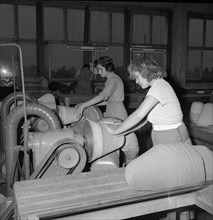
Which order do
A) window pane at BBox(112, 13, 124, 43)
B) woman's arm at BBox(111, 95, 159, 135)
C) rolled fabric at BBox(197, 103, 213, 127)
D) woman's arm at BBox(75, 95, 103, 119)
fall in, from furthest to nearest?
window pane at BBox(112, 13, 124, 43), rolled fabric at BBox(197, 103, 213, 127), woman's arm at BBox(75, 95, 103, 119), woman's arm at BBox(111, 95, 159, 135)

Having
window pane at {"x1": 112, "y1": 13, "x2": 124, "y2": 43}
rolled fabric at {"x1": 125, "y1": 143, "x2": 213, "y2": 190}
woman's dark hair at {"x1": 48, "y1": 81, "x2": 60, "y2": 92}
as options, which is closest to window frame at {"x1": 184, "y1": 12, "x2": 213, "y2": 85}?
window pane at {"x1": 112, "y1": 13, "x2": 124, "y2": 43}

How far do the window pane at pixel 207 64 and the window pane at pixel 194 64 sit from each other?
304 millimetres

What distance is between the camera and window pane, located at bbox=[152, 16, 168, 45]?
1109 centimetres

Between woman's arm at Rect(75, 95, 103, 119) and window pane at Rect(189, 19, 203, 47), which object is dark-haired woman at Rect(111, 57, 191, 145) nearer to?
woman's arm at Rect(75, 95, 103, 119)

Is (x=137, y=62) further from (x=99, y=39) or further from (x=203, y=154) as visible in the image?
(x=99, y=39)

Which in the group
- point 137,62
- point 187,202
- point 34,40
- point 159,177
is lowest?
point 187,202

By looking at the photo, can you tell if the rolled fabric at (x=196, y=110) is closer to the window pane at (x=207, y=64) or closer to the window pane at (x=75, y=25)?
the window pane at (x=75, y=25)

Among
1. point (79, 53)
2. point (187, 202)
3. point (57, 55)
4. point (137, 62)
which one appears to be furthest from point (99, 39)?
point (187, 202)

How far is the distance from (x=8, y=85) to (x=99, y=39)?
3817 mm

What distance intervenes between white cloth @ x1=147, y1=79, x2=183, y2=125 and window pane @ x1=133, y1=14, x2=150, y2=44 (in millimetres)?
9045

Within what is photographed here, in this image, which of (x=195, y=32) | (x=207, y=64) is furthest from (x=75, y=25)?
(x=207, y=64)

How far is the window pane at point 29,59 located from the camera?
9.70 m

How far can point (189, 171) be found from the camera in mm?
1728

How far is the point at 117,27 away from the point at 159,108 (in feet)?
29.6
